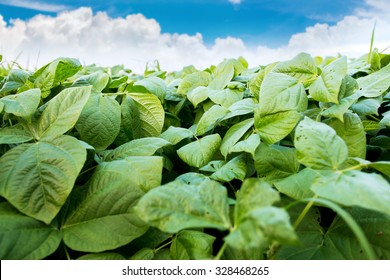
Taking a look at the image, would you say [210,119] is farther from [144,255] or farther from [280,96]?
[144,255]

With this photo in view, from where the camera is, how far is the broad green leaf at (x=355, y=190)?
1.76ft

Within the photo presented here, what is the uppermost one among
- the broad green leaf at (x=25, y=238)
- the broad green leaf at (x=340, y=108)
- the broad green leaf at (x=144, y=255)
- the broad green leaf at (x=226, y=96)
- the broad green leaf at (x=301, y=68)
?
the broad green leaf at (x=301, y=68)

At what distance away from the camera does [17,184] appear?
0.71m

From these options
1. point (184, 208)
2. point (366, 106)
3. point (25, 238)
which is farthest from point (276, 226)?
point (366, 106)

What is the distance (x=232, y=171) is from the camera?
82 cm

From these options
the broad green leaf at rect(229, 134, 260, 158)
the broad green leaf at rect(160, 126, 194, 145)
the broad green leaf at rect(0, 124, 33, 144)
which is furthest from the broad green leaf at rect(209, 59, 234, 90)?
the broad green leaf at rect(0, 124, 33, 144)

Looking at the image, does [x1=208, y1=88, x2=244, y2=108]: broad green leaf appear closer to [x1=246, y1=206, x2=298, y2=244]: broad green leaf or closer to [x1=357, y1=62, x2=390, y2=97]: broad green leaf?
[x1=357, y1=62, x2=390, y2=97]: broad green leaf

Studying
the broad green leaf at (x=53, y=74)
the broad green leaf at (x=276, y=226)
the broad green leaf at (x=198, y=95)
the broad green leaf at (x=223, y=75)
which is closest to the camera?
the broad green leaf at (x=276, y=226)

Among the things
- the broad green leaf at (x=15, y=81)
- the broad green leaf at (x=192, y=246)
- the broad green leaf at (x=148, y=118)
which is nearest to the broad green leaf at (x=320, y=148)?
the broad green leaf at (x=192, y=246)

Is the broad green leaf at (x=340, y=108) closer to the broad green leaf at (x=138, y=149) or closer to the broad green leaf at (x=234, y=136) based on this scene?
the broad green leaf at (x=234, y=136)

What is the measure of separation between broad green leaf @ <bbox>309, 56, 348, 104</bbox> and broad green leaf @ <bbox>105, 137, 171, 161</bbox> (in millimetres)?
378

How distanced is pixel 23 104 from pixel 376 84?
0.87m

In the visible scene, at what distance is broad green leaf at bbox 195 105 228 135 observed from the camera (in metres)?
0.98

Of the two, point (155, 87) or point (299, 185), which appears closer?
point (299, 185)
